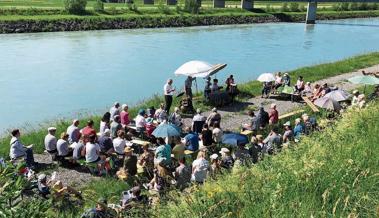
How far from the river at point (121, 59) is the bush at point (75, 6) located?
409 inches

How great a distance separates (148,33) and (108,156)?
48646 millimetres

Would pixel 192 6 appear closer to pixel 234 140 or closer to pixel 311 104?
pixel 311 104

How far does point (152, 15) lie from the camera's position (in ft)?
241

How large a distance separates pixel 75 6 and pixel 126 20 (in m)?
7.68

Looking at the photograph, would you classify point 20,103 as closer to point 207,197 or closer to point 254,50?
point 207,197

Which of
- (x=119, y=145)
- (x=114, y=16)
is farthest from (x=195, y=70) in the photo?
(x=114, y=16)

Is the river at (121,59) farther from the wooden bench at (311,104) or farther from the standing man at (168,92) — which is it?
the wooden bench at (311,104)

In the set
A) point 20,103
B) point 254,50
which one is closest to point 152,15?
point 254,50

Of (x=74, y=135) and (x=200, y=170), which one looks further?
(x=74, y=135)

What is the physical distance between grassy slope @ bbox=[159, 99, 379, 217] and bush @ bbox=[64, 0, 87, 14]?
64.6m

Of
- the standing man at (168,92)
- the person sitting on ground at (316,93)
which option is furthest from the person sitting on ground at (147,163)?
the person sitting on ground at (316,93)

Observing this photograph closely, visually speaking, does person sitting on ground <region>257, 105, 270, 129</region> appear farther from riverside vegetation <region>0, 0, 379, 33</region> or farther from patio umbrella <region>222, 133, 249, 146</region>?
riverside vegetation <region>0, 0, 379, 33</region>

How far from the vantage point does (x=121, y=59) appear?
40688mm

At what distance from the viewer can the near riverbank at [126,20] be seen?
2272 inches
